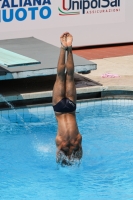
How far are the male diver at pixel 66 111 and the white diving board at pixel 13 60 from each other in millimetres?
1751

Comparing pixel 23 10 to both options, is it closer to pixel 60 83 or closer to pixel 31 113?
pixel 31 113

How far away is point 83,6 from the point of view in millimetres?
15211

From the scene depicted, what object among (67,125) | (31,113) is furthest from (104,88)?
(67,125)

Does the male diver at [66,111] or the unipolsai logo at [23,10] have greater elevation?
the unipolsai logo at [23,10]

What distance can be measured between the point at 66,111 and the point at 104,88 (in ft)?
10.5

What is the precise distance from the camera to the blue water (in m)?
8.81

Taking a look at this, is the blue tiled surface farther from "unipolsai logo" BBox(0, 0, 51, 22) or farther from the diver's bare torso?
"unipolsai logo" BBox(0, 0, 51, 22)

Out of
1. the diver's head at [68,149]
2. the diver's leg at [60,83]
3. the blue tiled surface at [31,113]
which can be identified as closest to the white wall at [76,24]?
the blue tiled surface at [31,113]

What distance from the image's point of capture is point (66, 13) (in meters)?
15.0

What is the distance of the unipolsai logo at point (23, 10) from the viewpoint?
14305mm

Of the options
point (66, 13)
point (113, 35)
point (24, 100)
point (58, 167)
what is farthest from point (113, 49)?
A: point (58, 167)

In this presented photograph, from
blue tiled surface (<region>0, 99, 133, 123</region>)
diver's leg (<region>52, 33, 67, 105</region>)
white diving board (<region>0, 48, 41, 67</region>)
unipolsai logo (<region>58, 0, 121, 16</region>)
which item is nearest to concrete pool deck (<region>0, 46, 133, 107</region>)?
blue tiled surface (<region>0, 99, 133, 123</region>)

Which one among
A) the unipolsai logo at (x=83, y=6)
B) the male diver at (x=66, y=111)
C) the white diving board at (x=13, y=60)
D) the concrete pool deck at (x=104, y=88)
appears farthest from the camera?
the unipolsai logo at (x=83, y=6)

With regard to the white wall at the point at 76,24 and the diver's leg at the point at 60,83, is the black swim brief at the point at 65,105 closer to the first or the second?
the diver's leg at the point at 60,83
